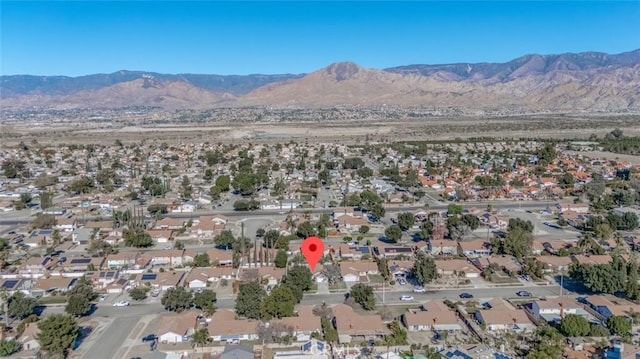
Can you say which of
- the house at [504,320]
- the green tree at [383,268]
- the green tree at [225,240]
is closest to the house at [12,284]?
A: the green tree at [225,240]

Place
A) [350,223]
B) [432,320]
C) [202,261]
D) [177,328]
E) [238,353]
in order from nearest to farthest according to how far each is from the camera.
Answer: [238,353], [177,328], [432,320], [202,261], [350,223]

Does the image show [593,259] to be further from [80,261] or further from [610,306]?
[80,261]

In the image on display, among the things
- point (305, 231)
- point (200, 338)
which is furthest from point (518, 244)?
point (200, 338)

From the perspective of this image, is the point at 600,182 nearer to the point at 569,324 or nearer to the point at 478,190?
the point at 478,190

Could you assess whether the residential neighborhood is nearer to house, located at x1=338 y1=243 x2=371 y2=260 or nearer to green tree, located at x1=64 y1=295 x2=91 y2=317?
green tree, located at x1=64 y1=295 x2=91 y2=317

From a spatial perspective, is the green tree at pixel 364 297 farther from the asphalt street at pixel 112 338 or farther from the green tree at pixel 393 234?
the asphalt street at pixel 112 338

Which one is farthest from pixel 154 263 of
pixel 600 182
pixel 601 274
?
pixel 600 182
